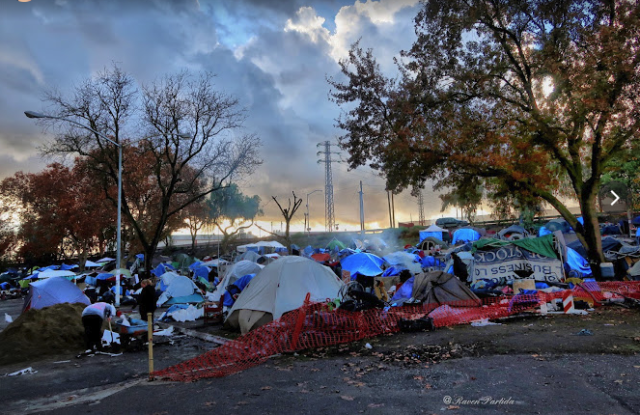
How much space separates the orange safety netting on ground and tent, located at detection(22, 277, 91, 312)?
8624 millimetres

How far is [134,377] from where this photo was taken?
746 cm

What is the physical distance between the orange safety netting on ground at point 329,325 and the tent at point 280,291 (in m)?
0.86

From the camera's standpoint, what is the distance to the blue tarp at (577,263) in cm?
1758

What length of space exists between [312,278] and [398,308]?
2.49 m

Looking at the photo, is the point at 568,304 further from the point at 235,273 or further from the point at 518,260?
the point at 235,273

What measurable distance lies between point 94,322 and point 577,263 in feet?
61.3

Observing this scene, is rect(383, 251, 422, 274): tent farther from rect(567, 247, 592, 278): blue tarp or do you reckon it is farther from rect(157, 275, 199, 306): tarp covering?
rect(157, 275, 199, 306): tarp covering

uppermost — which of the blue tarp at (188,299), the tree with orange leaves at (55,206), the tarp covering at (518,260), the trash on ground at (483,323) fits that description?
the tree with orange leaves at (55,206)

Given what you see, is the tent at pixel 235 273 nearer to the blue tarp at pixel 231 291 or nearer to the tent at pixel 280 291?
the blue tarp at pixel 231 291

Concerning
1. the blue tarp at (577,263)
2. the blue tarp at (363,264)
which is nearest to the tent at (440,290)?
the blue tarp at (577,263)

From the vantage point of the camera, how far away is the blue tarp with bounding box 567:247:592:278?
17.6 metres

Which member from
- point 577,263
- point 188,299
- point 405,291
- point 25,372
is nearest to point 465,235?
point 577,263

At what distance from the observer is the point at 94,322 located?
9.46 meters

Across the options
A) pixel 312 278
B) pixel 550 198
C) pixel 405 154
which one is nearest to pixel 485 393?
pixel 312 278
